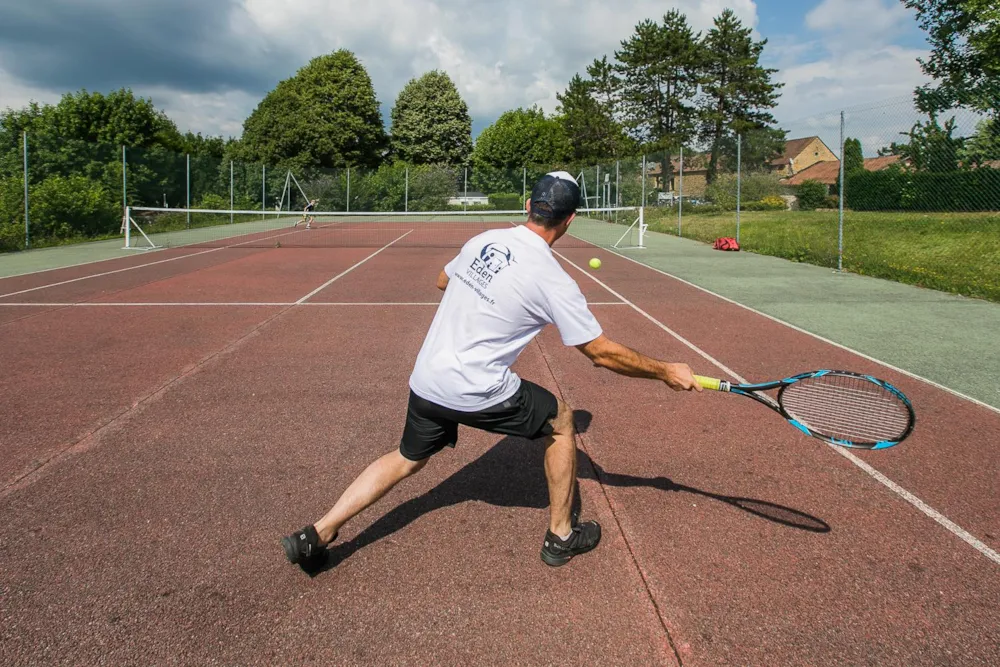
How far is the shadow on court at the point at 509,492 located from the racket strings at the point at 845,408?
0.61 meters

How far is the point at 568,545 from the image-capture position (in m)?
3.28

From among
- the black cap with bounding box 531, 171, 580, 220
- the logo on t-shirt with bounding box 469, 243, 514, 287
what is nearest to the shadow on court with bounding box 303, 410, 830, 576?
the logo on t-shirt with bounding box 469, 243, 514, 287

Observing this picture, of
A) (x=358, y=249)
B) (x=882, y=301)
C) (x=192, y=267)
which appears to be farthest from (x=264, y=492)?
(x=358, y=249)

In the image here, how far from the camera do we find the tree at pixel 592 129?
196 ft

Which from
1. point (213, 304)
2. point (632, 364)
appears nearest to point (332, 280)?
point (213, 304)

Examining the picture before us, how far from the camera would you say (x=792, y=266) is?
15.3 meters

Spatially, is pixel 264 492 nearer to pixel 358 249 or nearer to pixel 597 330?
pixel 597 330

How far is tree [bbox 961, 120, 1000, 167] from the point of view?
1213 centimetres

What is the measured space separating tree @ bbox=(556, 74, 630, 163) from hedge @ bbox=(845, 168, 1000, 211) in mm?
41948

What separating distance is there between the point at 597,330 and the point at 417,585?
133 cm

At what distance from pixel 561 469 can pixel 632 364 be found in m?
0.59

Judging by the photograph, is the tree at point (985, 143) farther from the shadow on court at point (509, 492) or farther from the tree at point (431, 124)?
the tree at point (431, 124)

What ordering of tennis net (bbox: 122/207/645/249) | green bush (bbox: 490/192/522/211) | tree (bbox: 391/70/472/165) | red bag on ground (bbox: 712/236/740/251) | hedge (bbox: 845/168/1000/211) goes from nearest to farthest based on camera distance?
hedge (bbox: 845/168/1000/211)
red bag on ground (bbox: 712/236/740/251)
tennis net (bbox: 122/207/645/249)
green bush (bbox: 490/192/522/211)
tree (bbox: 391/70/472/165)

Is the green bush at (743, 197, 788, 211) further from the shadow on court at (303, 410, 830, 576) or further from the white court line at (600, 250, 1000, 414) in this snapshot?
the shadow on court at (303, 410, 830, 576)
